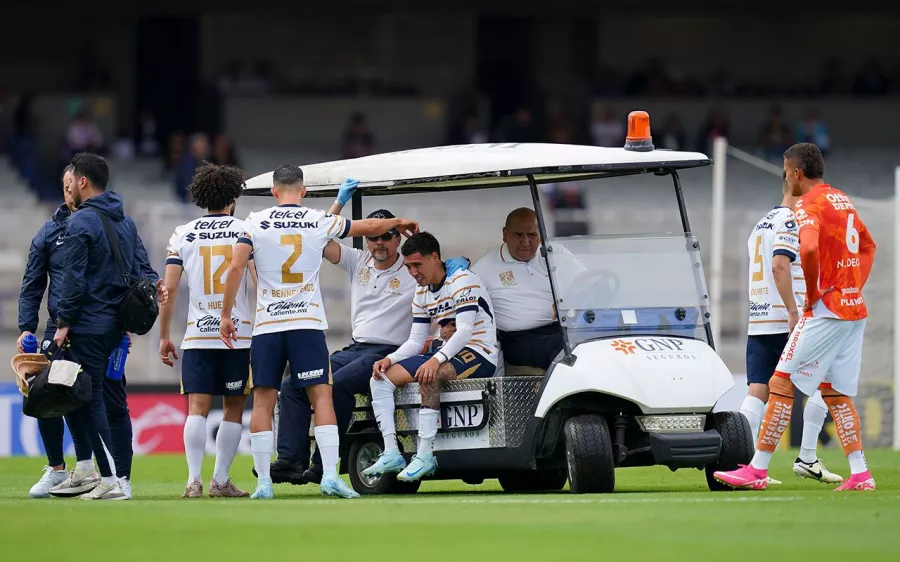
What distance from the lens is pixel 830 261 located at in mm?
9758

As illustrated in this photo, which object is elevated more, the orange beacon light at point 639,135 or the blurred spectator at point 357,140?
the blurred spectator at point 357,140

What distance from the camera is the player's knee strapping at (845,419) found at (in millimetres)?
9812

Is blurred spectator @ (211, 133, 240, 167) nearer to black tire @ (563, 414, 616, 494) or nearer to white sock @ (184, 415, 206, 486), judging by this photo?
white sock @ (184, 415, 206, 486)

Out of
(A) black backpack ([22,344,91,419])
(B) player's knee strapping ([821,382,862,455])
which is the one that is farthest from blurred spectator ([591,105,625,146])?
(A) black backpack ([22,344,91,419])

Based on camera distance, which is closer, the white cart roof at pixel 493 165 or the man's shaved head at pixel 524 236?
the white cart roof at pixel 493 165

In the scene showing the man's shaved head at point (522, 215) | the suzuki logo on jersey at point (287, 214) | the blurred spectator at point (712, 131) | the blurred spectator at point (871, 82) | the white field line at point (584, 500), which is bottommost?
the white field line at point (584, 500)

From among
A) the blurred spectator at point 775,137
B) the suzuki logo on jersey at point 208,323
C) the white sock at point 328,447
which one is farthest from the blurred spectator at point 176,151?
the white sock at point 328,447

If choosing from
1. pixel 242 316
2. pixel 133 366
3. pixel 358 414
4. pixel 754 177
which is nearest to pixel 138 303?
pixel 242 316

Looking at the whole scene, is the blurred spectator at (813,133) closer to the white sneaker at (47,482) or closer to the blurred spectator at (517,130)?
the blurred spectator at (517,130)

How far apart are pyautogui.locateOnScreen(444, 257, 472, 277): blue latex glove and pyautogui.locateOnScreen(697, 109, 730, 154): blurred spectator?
18410 millimetres

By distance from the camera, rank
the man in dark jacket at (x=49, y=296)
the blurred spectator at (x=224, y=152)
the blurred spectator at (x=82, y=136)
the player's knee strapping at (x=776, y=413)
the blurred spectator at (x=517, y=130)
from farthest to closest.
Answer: the blurred spectator at (x=82, y=136) < the blurred spectator at (x=517, y=130) < the blurred spectator at (x=224, y=152) < the man in dark jacket at (x=49, y=296) < the player's knee strapping at (x=776, y=413)

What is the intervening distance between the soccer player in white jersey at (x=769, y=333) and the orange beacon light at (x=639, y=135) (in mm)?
1144

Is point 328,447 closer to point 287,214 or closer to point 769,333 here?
point 287,214

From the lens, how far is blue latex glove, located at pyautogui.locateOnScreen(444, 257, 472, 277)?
10.4 meters
